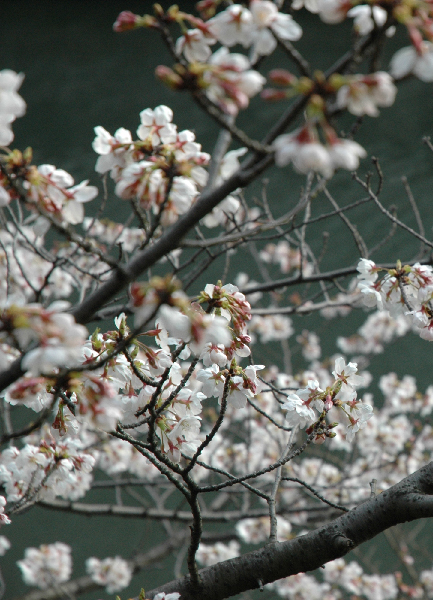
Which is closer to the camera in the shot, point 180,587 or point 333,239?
point 180,587

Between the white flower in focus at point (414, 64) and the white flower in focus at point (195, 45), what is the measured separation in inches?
11.2

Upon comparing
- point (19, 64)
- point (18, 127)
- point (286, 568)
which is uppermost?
point (19, 64)

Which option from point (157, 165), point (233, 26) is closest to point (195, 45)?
point (233, 26)

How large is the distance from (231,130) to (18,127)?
5162 mm

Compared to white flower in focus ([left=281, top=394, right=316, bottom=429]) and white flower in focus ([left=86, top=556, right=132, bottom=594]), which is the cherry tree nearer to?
white flower in focus ([left=281, top=394, right=316, bottom=429])

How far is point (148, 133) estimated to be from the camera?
3.13 ft

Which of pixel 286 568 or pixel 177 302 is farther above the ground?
pixel 177 302

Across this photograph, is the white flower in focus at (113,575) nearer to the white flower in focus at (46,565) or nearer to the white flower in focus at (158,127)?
the white flower in focus at (46,565)

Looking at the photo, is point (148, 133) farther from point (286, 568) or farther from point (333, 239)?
point (333, 239)

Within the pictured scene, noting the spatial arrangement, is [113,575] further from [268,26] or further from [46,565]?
[268,26]

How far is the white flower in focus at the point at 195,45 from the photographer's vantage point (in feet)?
2.47

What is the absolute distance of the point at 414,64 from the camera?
59cm

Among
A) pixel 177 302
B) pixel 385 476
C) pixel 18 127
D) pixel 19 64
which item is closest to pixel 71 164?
pixel 18 127

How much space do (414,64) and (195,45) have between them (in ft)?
1.04
